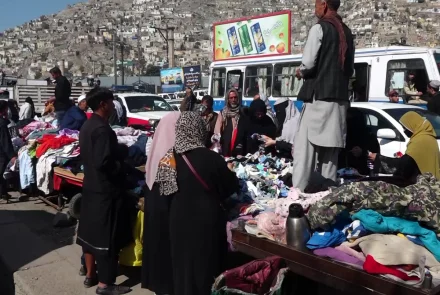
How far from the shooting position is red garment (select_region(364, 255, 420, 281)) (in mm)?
2842

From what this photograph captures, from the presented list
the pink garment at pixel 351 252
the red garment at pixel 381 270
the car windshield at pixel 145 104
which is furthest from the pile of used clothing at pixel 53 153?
the car windshield at pixel 145 104

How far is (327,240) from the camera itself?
3.41 meters

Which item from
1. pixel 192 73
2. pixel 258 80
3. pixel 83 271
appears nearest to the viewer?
pixel 83 271

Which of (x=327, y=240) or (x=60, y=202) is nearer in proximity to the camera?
(x=327, y=240)

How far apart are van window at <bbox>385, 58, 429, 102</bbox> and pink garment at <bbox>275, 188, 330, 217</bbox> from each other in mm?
7432

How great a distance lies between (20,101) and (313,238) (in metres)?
20.5

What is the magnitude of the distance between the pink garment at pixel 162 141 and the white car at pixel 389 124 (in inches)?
158

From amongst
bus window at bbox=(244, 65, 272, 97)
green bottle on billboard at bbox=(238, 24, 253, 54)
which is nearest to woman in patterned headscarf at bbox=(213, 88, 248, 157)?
bus window at bbox=(244, 65, 272, 97)

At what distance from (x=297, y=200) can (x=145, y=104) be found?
405 inches

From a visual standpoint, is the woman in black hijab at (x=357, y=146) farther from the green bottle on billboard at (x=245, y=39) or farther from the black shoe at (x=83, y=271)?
the green bottle on billboard at (x=245, y=39)

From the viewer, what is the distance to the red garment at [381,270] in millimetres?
2842

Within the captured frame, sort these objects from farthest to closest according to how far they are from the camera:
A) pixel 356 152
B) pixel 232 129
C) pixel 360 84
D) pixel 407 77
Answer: pixel 360 84
pixel 407 77
pixel 232 129
pixel 356 152

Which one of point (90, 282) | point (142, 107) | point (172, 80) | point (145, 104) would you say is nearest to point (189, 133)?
point (90, 282)

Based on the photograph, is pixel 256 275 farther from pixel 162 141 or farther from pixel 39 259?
pixel 39 259
